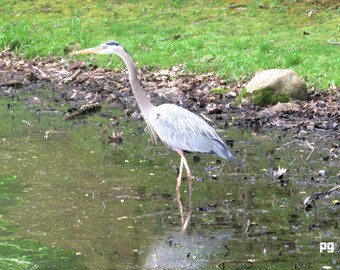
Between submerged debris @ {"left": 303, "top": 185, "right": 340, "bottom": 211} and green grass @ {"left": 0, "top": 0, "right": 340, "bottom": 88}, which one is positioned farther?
green grass @ {"left": 0, "top": 0, "right": 340, "bottom": 88}

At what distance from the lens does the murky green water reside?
23.2ft

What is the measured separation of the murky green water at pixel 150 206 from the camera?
706 cm

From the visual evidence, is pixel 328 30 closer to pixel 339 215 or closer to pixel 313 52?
pixel 313 52

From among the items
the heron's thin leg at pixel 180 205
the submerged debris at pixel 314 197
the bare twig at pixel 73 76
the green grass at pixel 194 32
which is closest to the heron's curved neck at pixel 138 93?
the heron's thin leg at pixel 180 205

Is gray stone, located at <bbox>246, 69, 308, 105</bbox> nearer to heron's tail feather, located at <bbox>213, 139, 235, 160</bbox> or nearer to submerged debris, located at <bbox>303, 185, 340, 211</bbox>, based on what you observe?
heron's tail feather, located at <bbox>213, 139, 235, 160</bbox>

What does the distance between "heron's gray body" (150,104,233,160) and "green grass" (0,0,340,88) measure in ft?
19.9

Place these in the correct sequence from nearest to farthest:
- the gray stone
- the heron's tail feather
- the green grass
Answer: the heron's tail feather → the gray stone → the green grass

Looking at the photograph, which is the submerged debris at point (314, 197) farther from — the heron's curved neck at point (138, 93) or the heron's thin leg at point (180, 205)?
the heron's curved neck at point (138, 93)

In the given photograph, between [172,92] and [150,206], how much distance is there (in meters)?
7.39

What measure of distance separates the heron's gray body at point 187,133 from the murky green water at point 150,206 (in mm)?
400

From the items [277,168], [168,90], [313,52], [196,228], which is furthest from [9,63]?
[196,228]

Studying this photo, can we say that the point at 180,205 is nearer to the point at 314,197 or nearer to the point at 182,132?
the point at 182,132

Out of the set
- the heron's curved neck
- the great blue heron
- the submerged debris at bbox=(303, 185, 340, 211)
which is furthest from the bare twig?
the submerged debris at bbox=(303, 185, 340, 211)

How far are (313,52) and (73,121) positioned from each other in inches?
232
